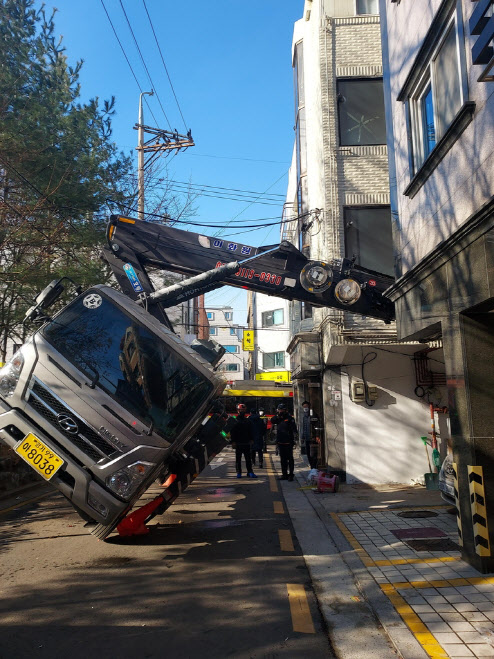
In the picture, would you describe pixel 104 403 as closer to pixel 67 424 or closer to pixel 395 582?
pixel 67 424

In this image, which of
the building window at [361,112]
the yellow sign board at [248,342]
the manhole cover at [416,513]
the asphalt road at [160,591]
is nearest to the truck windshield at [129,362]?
the asphalt road at [160,591]

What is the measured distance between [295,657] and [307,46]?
1693 cm

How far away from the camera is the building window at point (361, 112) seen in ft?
45.1

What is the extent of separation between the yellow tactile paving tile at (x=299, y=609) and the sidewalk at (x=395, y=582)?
0.16m

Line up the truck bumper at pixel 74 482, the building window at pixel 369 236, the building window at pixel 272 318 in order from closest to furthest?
the truck bumper at pixel 74 482
the building window at pixel 369 236
the building window at pixel 272 318

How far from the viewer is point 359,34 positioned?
1414 cm

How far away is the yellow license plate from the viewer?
6188mm

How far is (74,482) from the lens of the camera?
620 centimetres

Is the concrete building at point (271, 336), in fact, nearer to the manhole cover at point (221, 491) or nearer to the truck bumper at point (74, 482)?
the manhole cover at point (221, 491)

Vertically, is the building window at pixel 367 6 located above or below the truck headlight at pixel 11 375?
above

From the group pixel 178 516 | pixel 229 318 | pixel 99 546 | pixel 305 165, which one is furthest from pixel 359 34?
pixel 229 318

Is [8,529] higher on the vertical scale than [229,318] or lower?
lower

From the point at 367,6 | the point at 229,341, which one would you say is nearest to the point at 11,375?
the point at 367,6

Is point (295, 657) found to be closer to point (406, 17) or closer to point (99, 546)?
point (99, 546)
